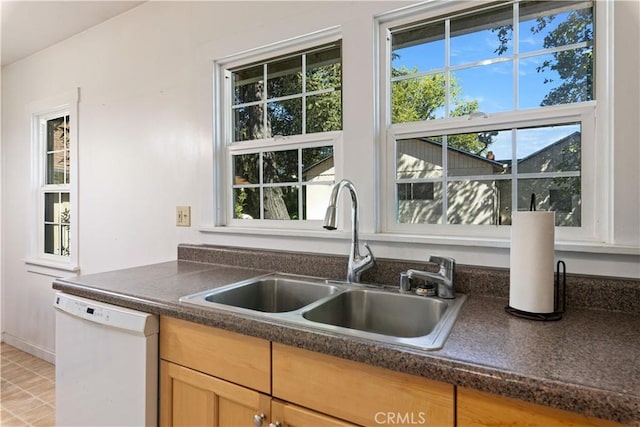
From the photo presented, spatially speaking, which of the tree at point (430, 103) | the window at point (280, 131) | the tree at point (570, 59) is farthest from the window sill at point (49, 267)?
the tree at point (570, 59)

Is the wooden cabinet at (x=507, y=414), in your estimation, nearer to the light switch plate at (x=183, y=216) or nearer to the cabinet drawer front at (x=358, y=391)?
the cabinet drawer front at (x=358, y=391)

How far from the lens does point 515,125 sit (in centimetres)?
128

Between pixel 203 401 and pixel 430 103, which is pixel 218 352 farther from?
pixel 430 103

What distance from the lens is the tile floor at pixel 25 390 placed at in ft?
6.78

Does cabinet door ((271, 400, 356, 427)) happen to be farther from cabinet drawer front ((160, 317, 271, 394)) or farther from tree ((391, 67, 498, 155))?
tree ((391, 67, 498, 155))

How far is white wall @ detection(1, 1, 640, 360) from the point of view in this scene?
4.71ft

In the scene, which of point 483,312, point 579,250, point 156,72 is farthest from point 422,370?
point 156,72

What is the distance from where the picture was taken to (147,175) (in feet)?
7.29

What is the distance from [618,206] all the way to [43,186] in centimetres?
387

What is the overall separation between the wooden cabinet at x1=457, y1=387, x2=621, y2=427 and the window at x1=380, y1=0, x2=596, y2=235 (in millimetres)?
759

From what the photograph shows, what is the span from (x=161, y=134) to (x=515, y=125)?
1.92 m

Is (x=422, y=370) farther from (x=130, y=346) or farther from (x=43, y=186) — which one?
(x=43, y=186)

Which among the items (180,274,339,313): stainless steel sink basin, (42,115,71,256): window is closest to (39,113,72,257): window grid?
(42,115,71,256): window
